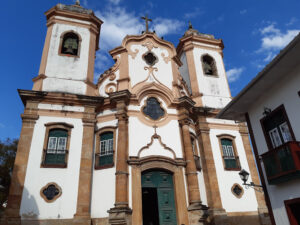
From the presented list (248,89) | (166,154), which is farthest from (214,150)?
(248,89)

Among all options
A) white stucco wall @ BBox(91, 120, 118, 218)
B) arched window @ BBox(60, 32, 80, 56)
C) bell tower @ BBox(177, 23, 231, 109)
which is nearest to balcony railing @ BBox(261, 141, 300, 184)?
white stucco wall @ BBox(91, 120, 118, 218)

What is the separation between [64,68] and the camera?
1493 centimetres

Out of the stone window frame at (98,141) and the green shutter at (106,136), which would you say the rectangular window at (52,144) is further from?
the green shutter at (106,136)

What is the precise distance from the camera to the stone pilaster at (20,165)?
10805mm

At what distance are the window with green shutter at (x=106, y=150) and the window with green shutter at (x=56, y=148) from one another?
178 centimetres

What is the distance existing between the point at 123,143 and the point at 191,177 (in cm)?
376

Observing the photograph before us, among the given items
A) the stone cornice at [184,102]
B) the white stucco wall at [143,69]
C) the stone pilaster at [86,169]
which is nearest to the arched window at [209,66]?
the white stucco wall at [143,69]

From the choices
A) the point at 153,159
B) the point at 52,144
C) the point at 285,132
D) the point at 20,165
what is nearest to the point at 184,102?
the point at 153,159

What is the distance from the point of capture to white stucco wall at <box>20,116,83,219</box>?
11.2 meters

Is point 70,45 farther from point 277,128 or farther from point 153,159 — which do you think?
point 277,128

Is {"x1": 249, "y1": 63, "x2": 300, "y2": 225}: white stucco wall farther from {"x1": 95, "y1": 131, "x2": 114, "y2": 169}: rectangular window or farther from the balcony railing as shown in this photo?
{"x1": 95, "y1": 131, "x2": 114, "y2": 169}: rectangular window

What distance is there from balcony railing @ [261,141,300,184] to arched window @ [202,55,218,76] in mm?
11006

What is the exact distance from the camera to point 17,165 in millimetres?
11688

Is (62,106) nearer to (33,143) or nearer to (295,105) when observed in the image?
(33,143)
